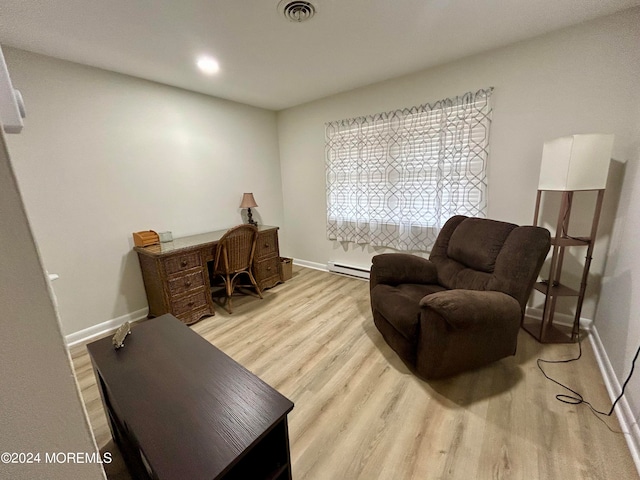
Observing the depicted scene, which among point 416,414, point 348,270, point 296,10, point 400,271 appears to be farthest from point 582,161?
point 348,270

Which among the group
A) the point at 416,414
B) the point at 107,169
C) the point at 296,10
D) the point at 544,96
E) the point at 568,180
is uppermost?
the point at 296,10

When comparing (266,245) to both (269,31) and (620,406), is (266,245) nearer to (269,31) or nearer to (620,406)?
(269,31)

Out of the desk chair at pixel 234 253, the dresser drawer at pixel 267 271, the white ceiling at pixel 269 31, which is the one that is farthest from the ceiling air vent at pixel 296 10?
the dresser drawer at pixel 267 271

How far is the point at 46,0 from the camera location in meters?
1.32

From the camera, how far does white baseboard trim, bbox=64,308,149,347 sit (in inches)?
84.5

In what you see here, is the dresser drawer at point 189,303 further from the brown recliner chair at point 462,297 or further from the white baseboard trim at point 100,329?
the brown recliner chair at point 462,297

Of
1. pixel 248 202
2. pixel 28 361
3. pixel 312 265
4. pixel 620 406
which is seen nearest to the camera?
pixel 28 361

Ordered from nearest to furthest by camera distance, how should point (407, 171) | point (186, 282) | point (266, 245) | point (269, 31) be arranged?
point (269, 31), point (186, 282), point (407, 171), point (266, 245)

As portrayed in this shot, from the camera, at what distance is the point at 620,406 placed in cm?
131

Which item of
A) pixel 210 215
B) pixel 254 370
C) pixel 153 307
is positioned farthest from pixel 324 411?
pixel 210 215

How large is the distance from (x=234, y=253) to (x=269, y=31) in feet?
5.90

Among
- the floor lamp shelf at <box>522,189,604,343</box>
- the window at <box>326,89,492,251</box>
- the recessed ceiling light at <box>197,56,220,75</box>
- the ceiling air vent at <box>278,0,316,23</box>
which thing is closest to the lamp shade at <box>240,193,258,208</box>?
the window at <box>326,89,492,251</box>

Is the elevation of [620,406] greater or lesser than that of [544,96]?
lesser

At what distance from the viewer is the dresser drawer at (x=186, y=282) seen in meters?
2.23
